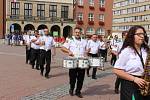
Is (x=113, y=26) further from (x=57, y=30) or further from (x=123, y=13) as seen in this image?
(x=57, y=30)

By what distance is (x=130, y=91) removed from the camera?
548 cm

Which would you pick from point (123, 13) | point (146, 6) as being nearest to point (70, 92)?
point (146, 6)

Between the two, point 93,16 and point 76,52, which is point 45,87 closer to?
point 76,52

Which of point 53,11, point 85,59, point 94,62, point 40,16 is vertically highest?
point 53,11

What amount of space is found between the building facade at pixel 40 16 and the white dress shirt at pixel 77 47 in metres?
57.9

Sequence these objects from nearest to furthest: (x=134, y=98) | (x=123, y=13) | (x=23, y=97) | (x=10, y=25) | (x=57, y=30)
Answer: (x=134, y=98) < (x=23, y=97) < (x=10, y=25) < (x=57, y=30) < (x=123, y=13)

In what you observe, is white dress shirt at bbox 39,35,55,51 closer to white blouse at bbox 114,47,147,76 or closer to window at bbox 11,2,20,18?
white blouse at bbox 114,47,147,76

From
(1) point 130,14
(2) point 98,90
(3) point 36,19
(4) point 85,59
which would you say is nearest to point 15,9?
(3) point 36,19

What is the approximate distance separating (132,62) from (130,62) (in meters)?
0.03

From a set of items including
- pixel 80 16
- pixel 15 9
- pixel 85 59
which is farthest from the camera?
pixel 80 16

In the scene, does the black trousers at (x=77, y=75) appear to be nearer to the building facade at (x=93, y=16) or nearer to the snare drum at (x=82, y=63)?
the snare drum at (x=82, y=63)

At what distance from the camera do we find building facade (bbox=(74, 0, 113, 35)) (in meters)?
76.5

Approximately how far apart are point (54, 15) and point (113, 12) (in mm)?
15433

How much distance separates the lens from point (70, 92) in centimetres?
1089
